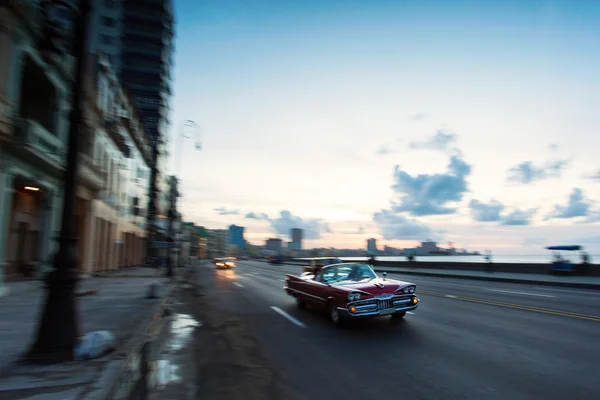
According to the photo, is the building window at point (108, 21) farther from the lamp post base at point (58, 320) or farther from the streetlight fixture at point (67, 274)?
the lamp post base at point (58, 320)

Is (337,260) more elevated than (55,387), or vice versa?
(337,260)

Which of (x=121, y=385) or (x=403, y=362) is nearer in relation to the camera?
(x=121, y=385)

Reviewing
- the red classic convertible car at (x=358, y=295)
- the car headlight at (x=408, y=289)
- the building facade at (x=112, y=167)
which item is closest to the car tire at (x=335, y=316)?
the red classic convertible car at (x=358, y=295)

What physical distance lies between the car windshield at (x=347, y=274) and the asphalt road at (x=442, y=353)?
3.59 ft

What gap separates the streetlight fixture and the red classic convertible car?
204 inches

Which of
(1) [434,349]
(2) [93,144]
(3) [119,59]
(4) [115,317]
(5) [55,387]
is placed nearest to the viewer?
(5) [55,387]

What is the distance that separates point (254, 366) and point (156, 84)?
73320mm

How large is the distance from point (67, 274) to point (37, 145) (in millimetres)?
11545

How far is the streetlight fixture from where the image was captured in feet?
19.4

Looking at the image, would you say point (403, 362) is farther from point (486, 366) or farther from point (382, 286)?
point (382, 286)

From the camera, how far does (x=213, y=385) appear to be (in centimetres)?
535

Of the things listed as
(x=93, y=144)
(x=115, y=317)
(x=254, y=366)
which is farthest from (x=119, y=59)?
(x=254, y=366)

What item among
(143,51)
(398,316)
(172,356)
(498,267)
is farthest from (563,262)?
(143,51)

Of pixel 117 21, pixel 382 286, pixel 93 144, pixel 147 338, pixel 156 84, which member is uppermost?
pixel 117 21
